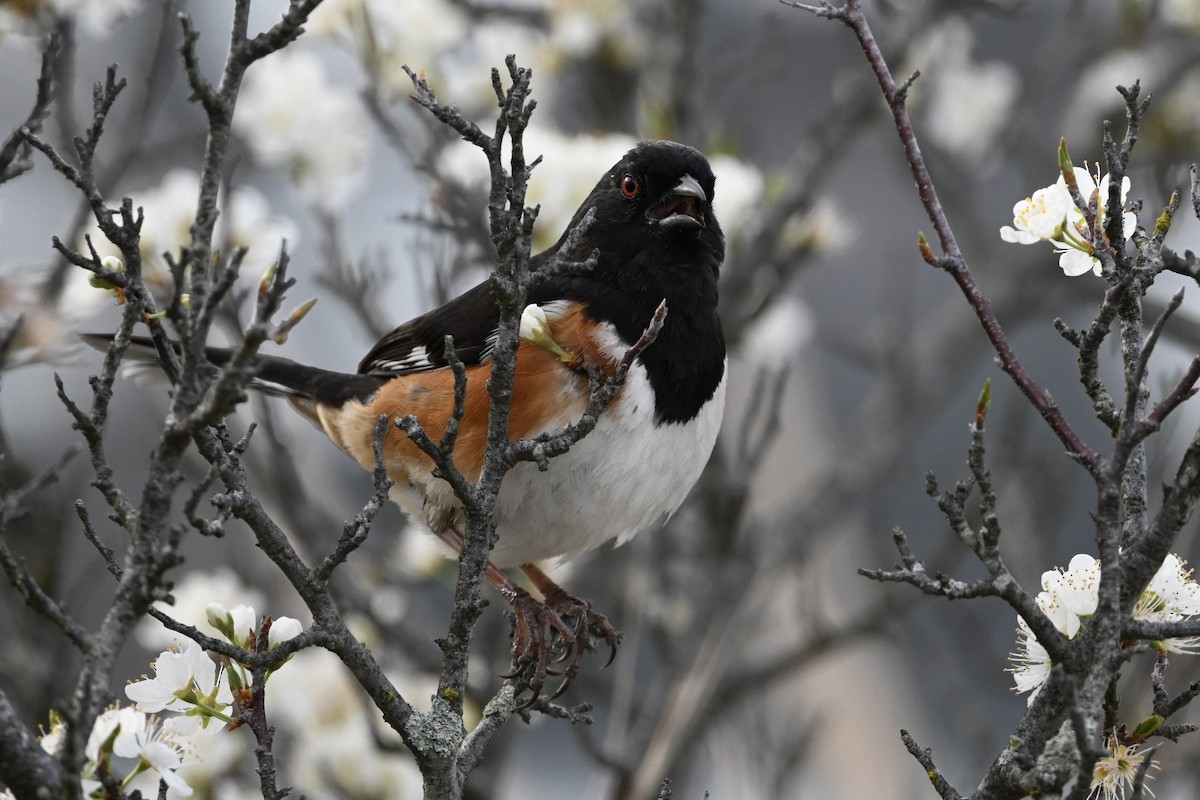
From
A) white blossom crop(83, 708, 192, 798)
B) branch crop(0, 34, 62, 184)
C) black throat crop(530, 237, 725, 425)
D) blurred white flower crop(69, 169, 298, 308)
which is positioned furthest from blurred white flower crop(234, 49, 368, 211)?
white blossom crop(83, 708, 192, 798)

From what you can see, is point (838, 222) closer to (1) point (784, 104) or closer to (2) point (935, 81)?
(2) point (935, 81)

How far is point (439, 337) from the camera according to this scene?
2.84 m

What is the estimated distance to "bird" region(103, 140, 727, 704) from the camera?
2.42m

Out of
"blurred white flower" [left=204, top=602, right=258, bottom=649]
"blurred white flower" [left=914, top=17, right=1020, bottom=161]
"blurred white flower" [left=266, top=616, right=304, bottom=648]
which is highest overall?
"blurred white flower" [left=914, top=17, right=1020, bottom=161]

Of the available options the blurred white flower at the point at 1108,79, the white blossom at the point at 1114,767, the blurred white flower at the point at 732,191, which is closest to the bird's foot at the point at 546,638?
the white blossom at the point at 1114,767

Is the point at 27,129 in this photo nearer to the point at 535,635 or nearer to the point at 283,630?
the point at 283,630

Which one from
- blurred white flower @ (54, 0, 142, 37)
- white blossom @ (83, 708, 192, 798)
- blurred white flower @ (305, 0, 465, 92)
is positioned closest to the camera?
white blossom @ (83, 708, 192, 798)

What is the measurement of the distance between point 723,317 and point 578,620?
1.37 metres

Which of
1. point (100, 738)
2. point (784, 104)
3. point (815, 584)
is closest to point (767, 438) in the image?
point (815, 584)

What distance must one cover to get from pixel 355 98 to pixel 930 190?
3000 millimetres

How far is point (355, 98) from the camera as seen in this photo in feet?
13.7

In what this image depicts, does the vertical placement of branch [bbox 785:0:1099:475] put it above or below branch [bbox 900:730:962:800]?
above

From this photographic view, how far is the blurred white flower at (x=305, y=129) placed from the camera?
3920 mm

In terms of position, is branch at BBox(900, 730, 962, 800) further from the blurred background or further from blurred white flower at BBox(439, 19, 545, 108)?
blurred white flower at BBox(439, 19, 545, 108)
